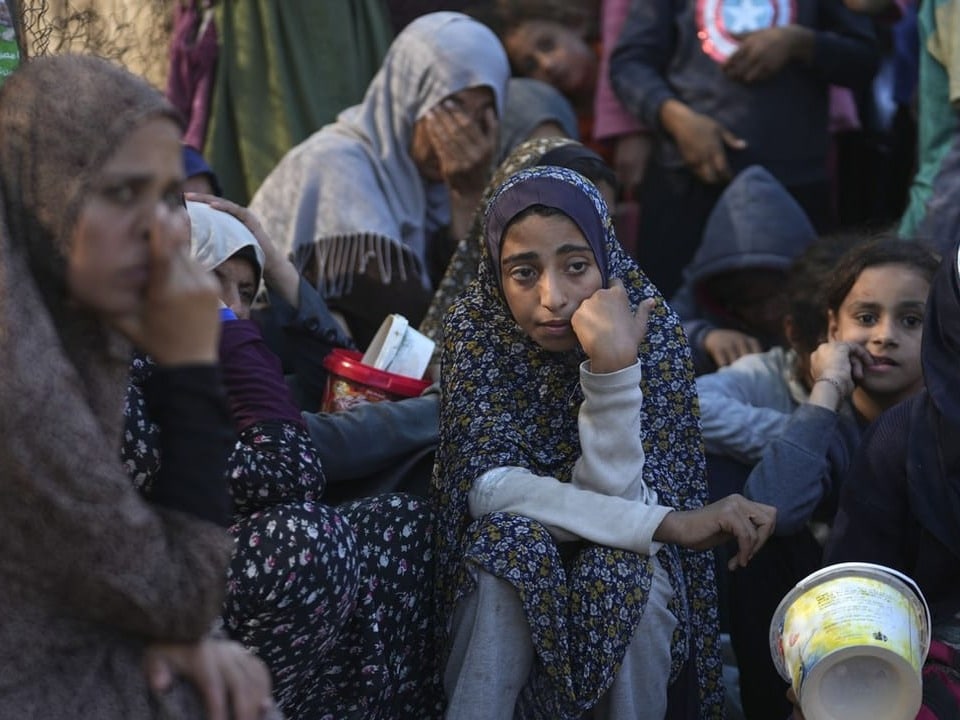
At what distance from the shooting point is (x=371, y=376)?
3547mm

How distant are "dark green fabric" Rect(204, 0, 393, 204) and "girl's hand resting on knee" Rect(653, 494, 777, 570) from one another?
A: 8.80ft

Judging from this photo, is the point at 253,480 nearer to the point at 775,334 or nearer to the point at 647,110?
the point at 775,334

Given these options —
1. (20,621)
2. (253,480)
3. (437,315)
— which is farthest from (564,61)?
(20,621)

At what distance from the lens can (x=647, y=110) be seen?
5082 millimetres

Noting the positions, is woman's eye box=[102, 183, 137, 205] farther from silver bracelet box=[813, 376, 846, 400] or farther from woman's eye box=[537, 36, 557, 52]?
woman's eye box=[537, 36, 557, 52]

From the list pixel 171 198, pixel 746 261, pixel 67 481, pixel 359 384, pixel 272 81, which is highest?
pixel 171 198

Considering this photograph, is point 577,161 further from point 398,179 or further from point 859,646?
point 859,646

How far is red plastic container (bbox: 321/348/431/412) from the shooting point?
3.55 metres

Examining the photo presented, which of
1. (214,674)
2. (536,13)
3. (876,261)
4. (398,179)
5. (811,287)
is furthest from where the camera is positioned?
(536,13)

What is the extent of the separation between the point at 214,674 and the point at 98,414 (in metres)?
0.37

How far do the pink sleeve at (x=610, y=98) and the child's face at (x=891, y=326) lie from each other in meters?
1.80

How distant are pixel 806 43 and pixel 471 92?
119 cm

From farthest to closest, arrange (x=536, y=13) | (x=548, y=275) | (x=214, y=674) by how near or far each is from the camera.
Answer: (x=536, y=13), (x=548, y=275), (x=214, y=674)

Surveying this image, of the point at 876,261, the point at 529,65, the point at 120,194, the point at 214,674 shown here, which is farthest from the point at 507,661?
the point at 529,65
